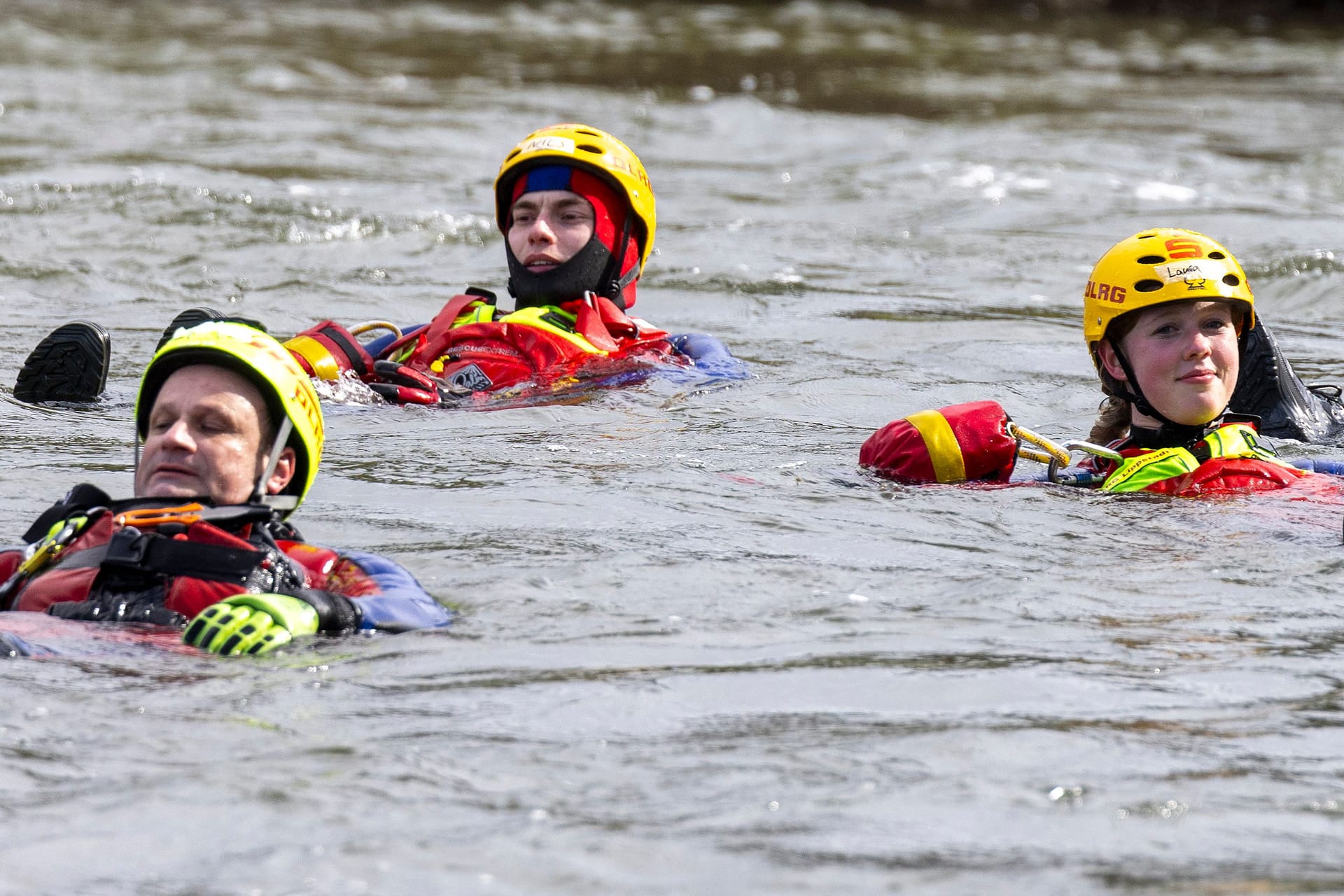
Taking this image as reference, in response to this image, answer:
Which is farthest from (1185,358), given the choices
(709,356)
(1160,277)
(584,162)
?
(584,162)

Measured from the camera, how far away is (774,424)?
8.51 meters

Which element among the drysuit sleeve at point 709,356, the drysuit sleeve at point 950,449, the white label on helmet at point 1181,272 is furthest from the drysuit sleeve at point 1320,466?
the drysuit sleeve at point 709,356

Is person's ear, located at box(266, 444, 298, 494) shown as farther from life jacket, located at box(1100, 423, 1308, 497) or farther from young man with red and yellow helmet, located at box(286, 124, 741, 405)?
young man with red and yellow helmet, located at box(286, 124, 741, 405)

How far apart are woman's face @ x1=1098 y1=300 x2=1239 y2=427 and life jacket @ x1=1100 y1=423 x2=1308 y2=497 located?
14 centimetres

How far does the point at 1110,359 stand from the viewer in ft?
24.4

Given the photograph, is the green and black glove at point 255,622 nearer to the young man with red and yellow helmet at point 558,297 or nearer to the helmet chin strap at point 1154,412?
the helmet chin strap at point 1154,412

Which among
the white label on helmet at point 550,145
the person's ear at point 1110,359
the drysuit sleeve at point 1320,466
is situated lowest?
the drysuit sleeve at point 1320,466

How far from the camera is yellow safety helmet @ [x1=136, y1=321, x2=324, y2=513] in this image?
18.3 feet

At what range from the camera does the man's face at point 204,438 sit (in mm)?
5520

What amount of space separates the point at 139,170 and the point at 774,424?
9107mm

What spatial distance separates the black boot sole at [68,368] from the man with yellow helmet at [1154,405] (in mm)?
3455

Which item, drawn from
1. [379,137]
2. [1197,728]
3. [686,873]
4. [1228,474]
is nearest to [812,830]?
[686,873]

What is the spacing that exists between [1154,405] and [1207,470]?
1.20ft

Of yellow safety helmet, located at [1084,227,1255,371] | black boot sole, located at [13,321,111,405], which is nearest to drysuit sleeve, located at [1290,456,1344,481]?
yellow safety helmet, located at [1084,227,1255,371]
